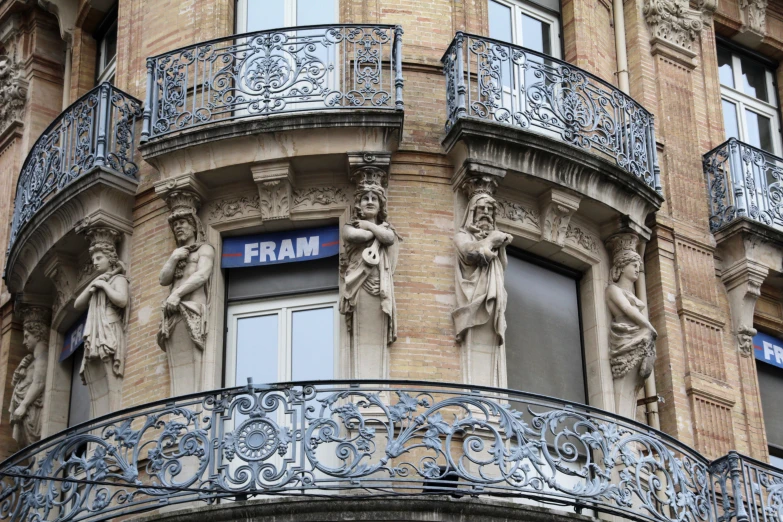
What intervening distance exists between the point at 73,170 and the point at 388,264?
3.56 metres

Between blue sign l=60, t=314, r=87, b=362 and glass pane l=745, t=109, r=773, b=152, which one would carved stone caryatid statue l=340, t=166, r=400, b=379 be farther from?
glass pane l=745, t=109, r=773, b=152

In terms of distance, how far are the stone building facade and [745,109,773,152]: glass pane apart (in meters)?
1.52

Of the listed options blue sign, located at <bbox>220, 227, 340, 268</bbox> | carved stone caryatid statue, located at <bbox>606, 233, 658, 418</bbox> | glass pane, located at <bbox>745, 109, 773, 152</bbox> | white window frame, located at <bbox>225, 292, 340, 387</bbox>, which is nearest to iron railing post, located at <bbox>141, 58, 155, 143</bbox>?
blue sign, located at <bbox>220, 227, 340, 268</bbox>

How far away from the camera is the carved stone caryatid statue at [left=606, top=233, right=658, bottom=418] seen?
1530 cm

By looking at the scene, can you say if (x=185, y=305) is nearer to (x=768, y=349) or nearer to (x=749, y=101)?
(x=768, y=349)

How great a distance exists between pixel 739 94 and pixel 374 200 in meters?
6.11

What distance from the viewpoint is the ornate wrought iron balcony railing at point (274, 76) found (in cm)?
1524

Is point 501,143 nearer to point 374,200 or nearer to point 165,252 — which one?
point 374,200

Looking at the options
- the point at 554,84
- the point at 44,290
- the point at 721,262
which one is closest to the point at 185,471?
the point at 44,290

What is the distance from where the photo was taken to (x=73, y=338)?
1641cm

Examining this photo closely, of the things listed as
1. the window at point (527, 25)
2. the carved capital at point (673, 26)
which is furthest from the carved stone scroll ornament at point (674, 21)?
the window at point (527, 25)

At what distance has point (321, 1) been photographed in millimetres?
16578

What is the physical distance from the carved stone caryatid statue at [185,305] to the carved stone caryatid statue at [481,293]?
7.50ft

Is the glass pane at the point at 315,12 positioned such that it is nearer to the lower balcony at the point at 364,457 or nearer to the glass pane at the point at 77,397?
the glass pane at the point at 77,397
